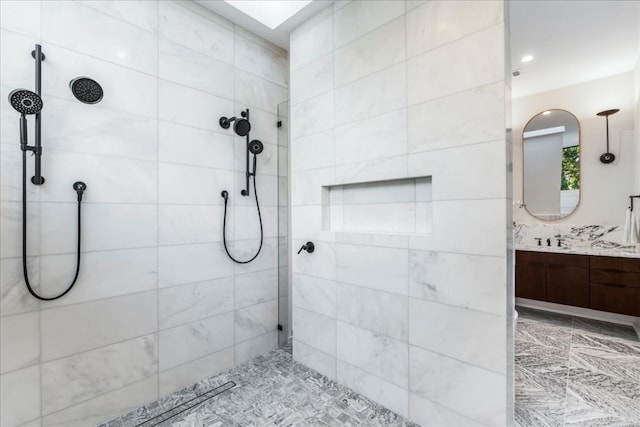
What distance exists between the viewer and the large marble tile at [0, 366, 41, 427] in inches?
54.4

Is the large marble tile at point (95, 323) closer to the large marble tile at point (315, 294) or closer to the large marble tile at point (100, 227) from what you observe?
the large marble tile at point (100, 227)

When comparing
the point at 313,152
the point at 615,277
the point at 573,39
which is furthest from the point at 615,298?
the point at 313,152

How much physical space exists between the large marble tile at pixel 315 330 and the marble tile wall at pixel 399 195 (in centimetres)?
1

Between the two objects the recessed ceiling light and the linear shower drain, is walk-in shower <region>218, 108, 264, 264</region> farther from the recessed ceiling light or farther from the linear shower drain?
the linear shower drain

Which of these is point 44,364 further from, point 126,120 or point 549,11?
point 549,11

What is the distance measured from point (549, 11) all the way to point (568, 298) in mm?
2843

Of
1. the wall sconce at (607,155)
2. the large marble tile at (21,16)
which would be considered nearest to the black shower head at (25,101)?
the large marble tile at (21,16)

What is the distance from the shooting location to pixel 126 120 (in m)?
1.76

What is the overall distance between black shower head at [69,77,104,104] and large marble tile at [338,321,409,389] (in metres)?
2.02

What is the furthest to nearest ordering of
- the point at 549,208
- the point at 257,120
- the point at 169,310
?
the point at 549,208 < the point at 257,120 < the point at 169,310

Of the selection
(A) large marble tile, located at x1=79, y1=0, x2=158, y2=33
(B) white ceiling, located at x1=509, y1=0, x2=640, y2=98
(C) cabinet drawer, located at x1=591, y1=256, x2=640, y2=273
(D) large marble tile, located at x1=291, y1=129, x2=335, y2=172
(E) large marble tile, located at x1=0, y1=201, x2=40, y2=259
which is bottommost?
(C) cabinet drawer, located at x1=591, y1=256, x2=640, y2=273

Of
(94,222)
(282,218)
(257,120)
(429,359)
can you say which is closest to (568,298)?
(429,359)

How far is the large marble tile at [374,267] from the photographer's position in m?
1.73

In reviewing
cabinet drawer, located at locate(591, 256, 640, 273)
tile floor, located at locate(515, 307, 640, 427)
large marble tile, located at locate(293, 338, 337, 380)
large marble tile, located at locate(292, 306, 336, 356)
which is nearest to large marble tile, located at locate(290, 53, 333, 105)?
large marble tile, located at locate(292, 306, 336, 356)
